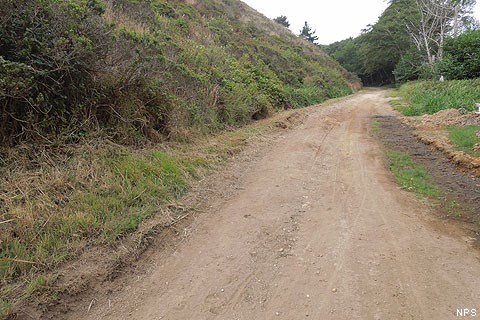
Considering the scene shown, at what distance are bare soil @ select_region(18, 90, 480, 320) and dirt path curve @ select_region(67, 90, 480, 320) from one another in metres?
0.01

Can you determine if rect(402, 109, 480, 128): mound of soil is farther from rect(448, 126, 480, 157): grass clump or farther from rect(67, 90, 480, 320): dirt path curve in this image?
rect(67, 90, 480, 320): dirt path curve

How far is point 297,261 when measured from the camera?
341 centimetres

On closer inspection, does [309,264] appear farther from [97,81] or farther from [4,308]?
[97,81]

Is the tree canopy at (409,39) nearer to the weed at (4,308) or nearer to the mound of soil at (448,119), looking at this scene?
the mound of soil at (448,119)

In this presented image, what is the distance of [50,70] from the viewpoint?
14.0 feet

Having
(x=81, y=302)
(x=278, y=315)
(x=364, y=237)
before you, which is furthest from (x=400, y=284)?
(x=81, y=302)

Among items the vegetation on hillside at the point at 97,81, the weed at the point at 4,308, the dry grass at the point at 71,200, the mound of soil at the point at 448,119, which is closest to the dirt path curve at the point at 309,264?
the weed at the point at 4,308

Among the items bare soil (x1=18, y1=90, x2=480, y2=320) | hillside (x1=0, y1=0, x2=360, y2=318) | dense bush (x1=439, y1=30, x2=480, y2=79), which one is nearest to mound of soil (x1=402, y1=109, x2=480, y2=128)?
bare soil (x1=18, y1=90, x2=480, y2=320)

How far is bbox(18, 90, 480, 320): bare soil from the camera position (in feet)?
9.06

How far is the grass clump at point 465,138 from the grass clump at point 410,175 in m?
1.21

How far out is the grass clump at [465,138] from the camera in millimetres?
6915

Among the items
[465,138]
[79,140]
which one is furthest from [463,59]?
[79,140]

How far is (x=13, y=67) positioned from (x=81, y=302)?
A: 2.97 meters

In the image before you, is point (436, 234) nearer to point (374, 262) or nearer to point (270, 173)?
point (374, 262)
